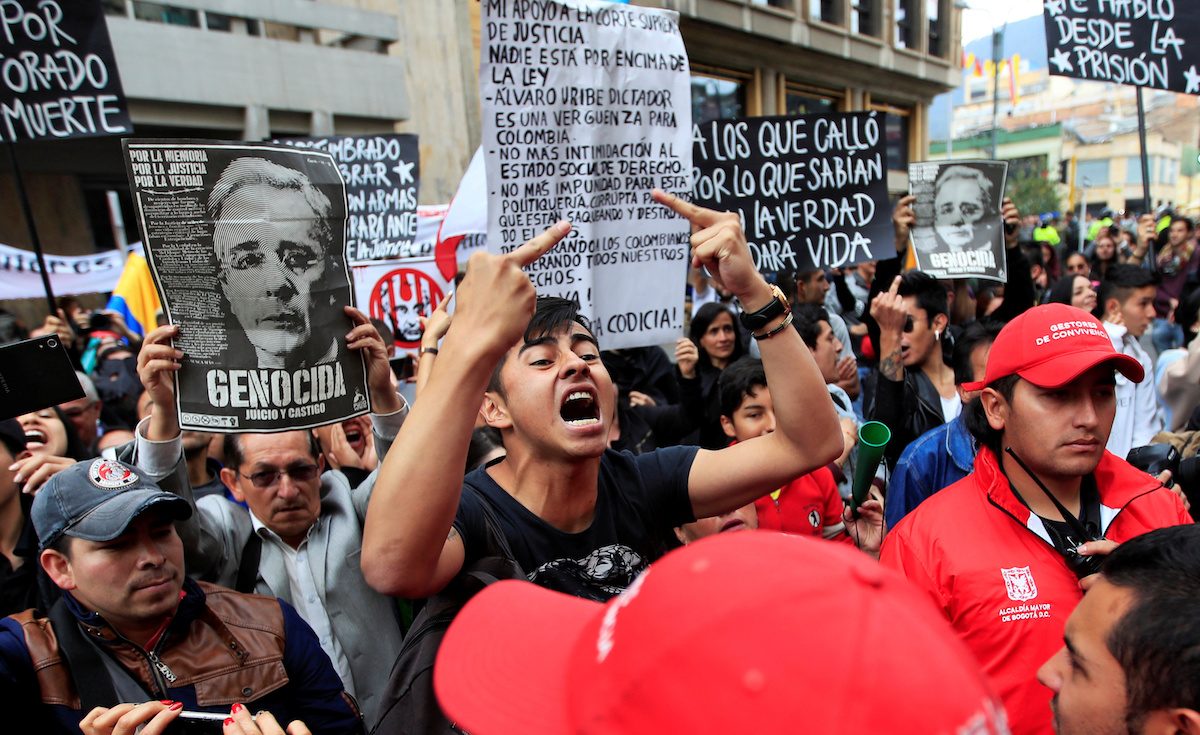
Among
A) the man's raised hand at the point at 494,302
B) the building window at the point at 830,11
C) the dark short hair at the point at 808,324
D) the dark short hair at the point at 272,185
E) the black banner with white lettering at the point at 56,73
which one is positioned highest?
the building window at the point at 830,11

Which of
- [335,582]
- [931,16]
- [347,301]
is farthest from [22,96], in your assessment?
[931,16]

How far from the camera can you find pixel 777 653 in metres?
0.71

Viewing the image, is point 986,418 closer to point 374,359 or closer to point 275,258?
point 374,359

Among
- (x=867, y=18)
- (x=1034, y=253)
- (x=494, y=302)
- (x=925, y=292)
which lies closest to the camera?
(x=494, y=302)

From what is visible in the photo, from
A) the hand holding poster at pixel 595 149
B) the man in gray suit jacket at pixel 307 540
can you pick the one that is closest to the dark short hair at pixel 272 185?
the man in gray suit jacket at pixel 307 540

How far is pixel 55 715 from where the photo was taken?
1.92 meters

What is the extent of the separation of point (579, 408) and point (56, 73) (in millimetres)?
3697

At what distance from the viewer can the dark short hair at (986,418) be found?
228cm

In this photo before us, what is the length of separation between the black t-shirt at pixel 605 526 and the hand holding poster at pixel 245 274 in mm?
704

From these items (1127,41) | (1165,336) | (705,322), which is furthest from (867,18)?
(705,322)

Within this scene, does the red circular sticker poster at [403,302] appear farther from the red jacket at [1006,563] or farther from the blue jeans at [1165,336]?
the blue jeans at [1165,336]

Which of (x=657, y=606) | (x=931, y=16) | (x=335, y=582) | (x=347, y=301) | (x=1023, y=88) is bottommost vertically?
(x=335, y=582)

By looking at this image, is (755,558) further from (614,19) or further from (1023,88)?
(1023,88)

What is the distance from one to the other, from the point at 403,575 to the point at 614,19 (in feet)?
10.2
